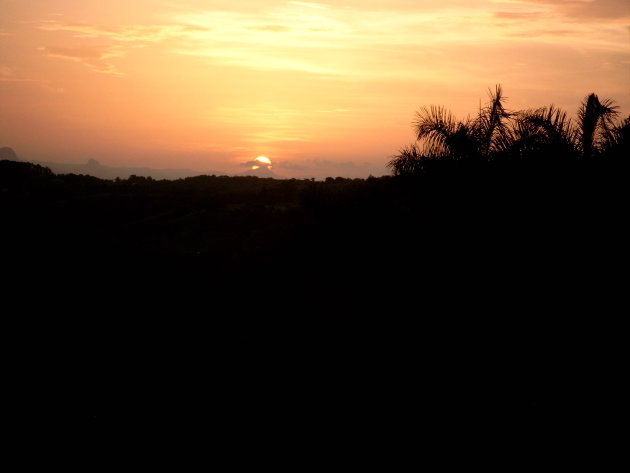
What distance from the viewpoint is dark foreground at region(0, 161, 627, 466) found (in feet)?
28.6

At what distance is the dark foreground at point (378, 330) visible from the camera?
28.6 ft

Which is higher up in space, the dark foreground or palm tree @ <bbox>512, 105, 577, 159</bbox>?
palm tree @ <bbox>512, 105, 577, 159</bbox>

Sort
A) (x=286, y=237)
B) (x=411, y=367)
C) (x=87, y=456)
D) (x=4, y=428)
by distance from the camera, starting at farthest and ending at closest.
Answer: (x=286, y=237) < (x=411, y=367) < (x=4, y=428) < (x=87, y=456)

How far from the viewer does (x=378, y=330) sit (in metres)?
11.8

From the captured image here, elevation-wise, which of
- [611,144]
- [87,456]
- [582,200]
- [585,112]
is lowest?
[87,456]

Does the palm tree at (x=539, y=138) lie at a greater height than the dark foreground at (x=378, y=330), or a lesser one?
greater

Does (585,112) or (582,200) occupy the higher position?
(585,112)

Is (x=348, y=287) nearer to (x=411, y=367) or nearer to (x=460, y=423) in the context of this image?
(x=411, y=367)

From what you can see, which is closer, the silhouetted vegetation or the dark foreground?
the dark foreground

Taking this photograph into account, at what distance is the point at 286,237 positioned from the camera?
15688 millimetres

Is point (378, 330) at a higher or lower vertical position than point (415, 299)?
lower

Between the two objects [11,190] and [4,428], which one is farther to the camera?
[11,190]

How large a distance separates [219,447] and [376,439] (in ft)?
6.90

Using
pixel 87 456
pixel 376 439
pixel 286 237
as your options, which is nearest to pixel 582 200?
pixel 376 439
